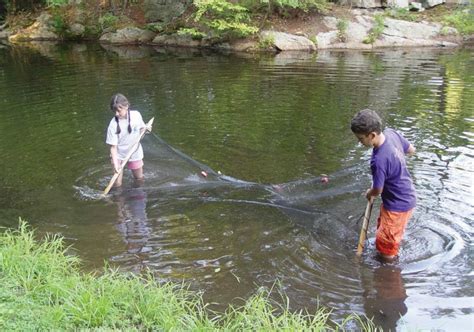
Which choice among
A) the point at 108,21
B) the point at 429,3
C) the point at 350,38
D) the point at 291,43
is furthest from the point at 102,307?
the point at 108,21

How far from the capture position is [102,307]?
3988 millimetres

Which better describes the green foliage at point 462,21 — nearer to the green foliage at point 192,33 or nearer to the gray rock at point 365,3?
the gray rock at point 365,3

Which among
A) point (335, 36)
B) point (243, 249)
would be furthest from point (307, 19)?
point (243, 249)

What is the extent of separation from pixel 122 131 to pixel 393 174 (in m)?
4.10

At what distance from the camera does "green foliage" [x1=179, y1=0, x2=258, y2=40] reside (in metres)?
23.1

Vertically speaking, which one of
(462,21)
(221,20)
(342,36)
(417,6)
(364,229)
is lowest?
(364,229)

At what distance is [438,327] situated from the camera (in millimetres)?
4543

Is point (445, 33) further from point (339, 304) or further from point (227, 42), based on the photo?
point (339, 304)

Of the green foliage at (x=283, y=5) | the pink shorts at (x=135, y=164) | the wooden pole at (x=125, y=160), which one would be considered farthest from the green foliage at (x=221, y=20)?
the wooden pole at (x=125, y=160)

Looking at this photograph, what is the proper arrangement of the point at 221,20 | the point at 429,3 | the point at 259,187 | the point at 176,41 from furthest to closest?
1. the point at 429,3
2. the point at 176,41
3. the point at 221,20
4. the point at 259,187

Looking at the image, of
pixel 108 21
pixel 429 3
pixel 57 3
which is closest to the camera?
pixel 429 3

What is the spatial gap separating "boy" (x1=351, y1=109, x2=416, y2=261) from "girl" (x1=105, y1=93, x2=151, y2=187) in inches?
141

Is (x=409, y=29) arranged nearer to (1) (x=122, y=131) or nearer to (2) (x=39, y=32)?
(1) (x=122, y=131)

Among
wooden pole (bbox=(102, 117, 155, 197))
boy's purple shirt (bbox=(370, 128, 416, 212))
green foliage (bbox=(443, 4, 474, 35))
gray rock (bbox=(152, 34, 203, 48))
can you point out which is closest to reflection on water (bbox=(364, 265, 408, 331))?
boy's purple shirt (bbox=(370, 128, 416, 212))
